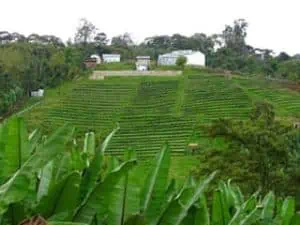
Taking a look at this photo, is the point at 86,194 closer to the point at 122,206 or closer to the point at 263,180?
the point at 122,206

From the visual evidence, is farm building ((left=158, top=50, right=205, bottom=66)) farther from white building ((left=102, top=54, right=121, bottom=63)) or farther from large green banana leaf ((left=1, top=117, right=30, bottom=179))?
large green banana leaf ((left=1, top=117, right=30, bottom=179))

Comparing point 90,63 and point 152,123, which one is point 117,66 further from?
point 152,123

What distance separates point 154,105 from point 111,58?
15.8 metres

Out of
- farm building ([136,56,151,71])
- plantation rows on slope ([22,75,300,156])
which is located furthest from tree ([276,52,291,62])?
plantation rows on slope ([22,75,300,156])

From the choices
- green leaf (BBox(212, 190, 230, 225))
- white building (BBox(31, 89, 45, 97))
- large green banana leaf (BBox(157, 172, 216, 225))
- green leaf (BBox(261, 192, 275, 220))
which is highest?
large green banana leaf (BBox(157, 172, 216, 225))

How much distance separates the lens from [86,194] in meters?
1.76

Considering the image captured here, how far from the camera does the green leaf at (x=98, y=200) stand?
5.29 ft

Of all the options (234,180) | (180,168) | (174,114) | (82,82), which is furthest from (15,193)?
(82,82)

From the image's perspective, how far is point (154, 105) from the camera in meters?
31.4

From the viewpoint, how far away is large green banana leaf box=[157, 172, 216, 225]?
5.70 feet

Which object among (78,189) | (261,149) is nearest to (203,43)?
(261,149)

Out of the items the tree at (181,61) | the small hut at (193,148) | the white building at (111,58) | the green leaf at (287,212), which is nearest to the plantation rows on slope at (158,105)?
the small hut at (193,148)

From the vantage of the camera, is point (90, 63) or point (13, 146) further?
point (90, 63)

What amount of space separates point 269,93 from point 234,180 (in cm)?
2352
